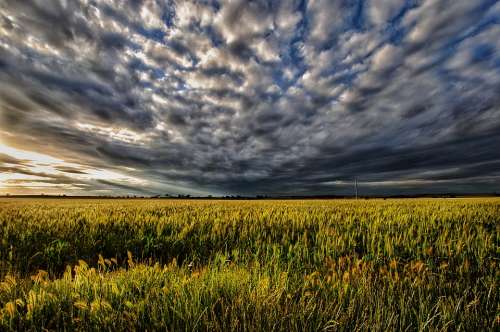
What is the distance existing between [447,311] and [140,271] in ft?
8.78

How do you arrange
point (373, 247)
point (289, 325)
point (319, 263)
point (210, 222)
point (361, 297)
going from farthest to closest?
point (210, 222)
point (373, 247)
point (319, 263)
point (361, 297)
point (289, 325)

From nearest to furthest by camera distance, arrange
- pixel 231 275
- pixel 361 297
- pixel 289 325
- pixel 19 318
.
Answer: pixel 289 325
pixel 19 318
pixel 361 297
pixel 231 275

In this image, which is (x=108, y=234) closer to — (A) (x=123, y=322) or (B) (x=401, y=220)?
(A) (x=123, y=322)

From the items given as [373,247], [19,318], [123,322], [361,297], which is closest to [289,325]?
[361,297]

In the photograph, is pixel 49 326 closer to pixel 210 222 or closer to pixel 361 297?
pixel 361 297

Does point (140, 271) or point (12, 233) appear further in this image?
point (12, 233)

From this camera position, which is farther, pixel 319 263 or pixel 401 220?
pixel 401 220

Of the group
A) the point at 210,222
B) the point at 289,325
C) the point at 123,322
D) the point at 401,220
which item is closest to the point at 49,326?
the point at 123,322

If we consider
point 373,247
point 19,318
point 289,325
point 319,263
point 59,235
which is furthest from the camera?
point 59,235

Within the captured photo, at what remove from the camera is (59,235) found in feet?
15.8

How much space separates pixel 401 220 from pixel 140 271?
6.57 meters

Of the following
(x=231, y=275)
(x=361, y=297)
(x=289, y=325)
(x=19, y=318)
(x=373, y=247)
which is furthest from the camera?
A: (x=373, y=247)

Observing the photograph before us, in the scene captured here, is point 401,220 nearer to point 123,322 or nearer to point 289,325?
point 289,325

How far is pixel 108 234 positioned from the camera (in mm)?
5008
